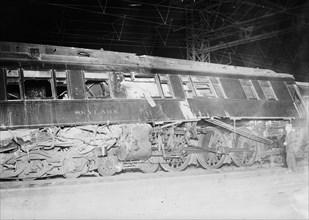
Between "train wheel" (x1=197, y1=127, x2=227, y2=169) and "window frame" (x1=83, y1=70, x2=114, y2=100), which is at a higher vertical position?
"window frame" (x1=83, y1=70, x2=114, y2=100)

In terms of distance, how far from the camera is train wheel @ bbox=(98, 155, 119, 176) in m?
9.05

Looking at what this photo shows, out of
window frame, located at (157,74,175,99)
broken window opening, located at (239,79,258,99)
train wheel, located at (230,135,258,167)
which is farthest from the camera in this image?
broken window opening, located at (239,79,258,99)

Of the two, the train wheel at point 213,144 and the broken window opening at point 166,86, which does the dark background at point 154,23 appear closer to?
the broken window opening at point 166,86

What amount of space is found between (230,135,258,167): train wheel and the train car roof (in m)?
2.58

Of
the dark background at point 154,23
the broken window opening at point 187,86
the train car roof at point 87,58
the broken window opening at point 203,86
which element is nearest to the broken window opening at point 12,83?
the train car roof at point 87,58

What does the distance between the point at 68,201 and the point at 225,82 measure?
25.6 ft

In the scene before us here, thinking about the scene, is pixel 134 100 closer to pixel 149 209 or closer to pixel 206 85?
pixel 206 85

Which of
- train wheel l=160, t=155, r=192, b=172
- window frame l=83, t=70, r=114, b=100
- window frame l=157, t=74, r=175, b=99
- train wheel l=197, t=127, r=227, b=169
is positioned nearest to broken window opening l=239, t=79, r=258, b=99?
train wheel l=197, t=127, r=227, b=169

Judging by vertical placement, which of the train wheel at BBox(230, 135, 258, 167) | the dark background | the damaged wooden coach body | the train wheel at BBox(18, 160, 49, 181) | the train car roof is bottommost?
the train wheel at BBox(230, 135, 258, 167)

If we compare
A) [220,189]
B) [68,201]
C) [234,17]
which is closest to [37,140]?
[68,201]

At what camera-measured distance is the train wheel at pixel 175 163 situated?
10.1m

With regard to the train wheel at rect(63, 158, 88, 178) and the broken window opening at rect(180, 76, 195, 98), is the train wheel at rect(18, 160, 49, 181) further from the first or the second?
Answer: the broken window opening at rect(180, 76, 195, 98)

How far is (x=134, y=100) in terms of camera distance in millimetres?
9578

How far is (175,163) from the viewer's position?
10445 mm
